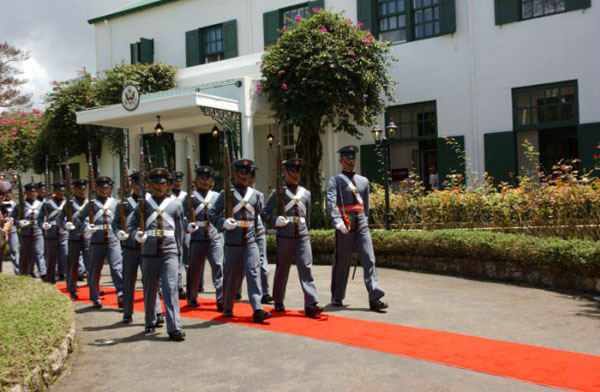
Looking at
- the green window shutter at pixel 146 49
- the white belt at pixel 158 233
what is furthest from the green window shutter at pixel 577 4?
the green window shutter at pixel 146 49

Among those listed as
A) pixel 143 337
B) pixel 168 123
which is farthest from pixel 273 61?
pixel 143 337

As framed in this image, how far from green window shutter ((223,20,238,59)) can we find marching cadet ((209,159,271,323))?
39.8ft

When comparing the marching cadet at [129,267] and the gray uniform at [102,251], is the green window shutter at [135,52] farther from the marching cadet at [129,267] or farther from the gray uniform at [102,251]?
the marching cadet at [129,267]

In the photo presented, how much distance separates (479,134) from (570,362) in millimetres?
10243

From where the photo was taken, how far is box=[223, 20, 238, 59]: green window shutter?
18.9 metres

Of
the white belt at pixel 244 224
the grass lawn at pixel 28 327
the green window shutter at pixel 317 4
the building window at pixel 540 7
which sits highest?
the green window shutter at pixel 317 4

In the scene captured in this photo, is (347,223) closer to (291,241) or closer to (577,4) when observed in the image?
(291,241)

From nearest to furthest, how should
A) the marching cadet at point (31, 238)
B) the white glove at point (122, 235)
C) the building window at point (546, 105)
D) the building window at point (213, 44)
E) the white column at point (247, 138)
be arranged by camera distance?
the white glove at point (122, 235)
the marching cadet at point (31, 238)
the building window at point (546, 105)
the white column at point (247, 138)
the building window at point (213, 44)

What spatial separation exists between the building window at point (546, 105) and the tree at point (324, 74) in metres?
3.48

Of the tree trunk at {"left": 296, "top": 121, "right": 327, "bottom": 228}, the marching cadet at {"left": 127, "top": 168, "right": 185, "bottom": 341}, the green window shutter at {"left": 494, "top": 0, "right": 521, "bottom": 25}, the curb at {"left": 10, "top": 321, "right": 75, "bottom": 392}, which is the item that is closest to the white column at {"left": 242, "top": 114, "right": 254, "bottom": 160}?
the tree trunk at {"left": 296, "top": 121, "right": 327, "bottom": 228}

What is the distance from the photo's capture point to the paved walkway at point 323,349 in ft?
16.2

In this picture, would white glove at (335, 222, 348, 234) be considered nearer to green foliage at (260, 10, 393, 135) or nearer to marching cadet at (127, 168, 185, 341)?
marching cadet at (127, 168, 185, 341)

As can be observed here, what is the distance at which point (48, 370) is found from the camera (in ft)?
16.5

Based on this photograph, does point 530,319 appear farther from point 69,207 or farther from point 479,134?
point 479,134
